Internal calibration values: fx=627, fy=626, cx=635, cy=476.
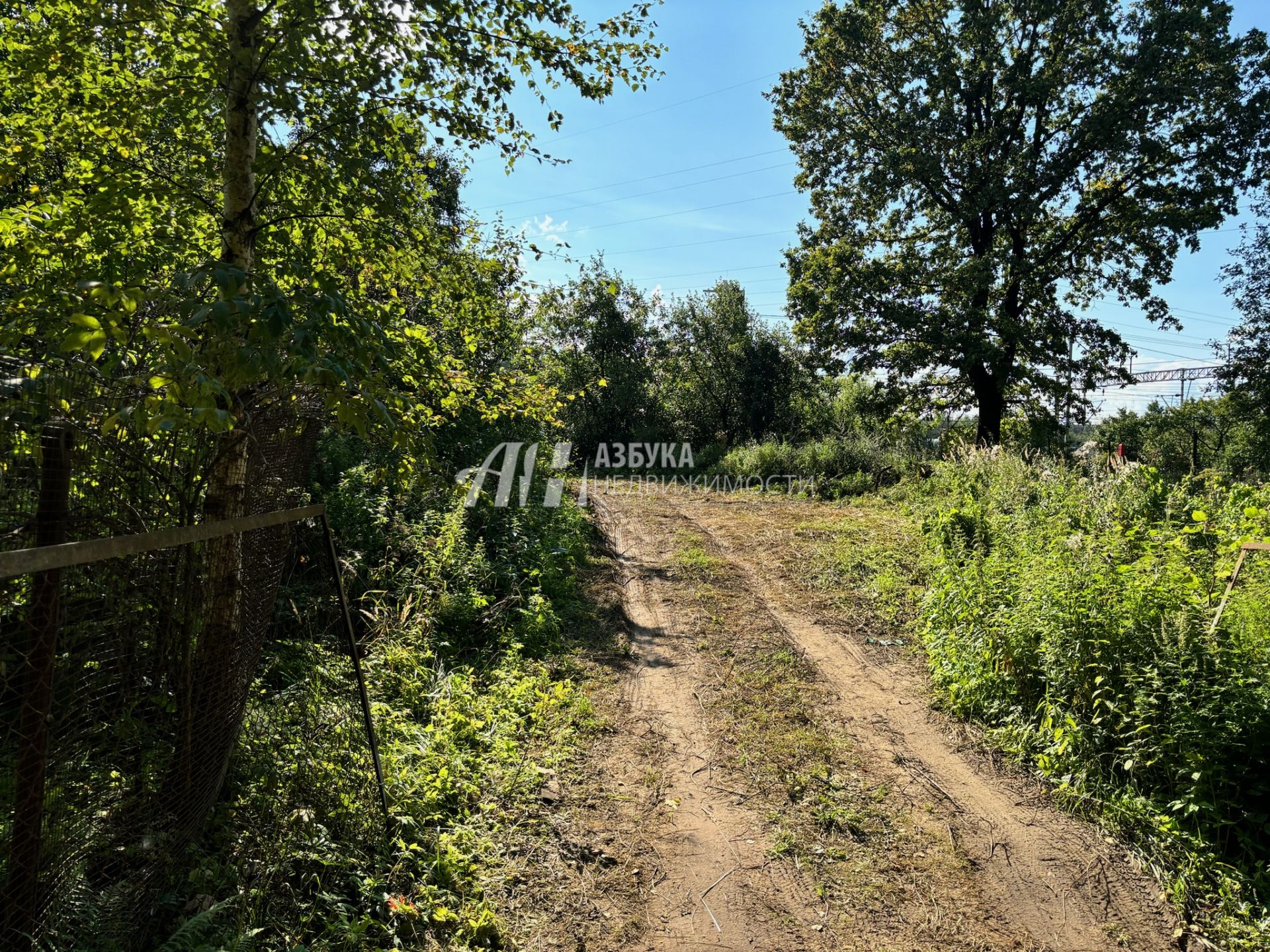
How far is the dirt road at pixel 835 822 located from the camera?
A: 10.3 feet

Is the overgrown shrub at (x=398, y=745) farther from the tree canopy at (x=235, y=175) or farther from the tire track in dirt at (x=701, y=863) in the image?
the tree canopy at (x=235, y=175)

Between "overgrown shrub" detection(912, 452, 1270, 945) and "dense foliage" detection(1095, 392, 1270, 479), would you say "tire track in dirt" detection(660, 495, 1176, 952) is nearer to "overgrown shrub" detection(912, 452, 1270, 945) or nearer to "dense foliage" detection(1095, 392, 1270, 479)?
"overgrown shrub" detection(912, 452, 1270, 945)

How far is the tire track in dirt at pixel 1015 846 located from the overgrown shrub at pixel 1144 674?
25cm

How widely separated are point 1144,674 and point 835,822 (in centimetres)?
219

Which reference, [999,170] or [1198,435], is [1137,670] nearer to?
[999,170]

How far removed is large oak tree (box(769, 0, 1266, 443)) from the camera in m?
15.4

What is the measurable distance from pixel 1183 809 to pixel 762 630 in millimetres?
3824

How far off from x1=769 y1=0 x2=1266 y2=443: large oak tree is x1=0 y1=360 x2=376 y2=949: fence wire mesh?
56.7ft

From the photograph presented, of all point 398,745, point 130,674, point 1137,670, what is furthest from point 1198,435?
point 130,674

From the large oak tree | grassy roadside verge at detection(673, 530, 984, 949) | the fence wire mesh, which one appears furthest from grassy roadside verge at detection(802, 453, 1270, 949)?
the large oak tree

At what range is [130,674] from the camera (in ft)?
8.69

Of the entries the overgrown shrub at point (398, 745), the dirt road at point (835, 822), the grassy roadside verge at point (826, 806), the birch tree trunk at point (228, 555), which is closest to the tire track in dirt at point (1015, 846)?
the dirt road at point (835, 822)

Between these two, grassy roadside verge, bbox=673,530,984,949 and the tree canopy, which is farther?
grassy roadside verge, bbox=673,530,984,949

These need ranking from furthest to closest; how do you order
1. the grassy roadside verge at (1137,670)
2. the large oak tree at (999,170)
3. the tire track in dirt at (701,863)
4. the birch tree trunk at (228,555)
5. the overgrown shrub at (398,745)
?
1. the large oak tree at (999,170)
2. the grassy roadside verge at (1137,670)
3. the tire track in dirt at (701,863)
4. the overgrown shrub at (398,745)
5. the birch tree trunk at (228,555)
